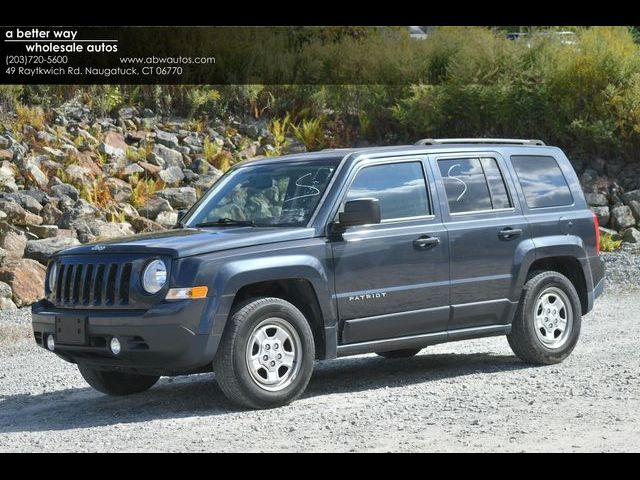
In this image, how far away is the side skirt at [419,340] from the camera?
8664 millimetres

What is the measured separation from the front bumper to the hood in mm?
390

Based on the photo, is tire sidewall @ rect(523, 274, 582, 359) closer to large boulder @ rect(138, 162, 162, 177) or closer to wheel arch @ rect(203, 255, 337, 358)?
wheel arch @ rect(203, 255, 337, 358)

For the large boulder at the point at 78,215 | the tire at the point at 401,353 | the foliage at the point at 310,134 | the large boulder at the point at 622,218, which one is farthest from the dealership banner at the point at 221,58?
the tire at the point at 401,353

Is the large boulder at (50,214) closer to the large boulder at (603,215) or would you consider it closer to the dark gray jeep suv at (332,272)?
the dark gray jeep suv at (332,272)

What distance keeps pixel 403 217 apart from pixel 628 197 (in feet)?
46.4

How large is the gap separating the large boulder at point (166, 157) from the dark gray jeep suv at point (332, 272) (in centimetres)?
1188

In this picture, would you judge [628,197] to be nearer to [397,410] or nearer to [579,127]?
[579,127]

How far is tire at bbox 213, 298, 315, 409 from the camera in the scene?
7.94 metres

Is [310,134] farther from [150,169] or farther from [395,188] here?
[395,188]

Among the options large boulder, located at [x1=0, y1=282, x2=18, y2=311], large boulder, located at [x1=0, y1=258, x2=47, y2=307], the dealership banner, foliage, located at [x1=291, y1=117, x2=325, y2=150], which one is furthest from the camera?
the dealership banner

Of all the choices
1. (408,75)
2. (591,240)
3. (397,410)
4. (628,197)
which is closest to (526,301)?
(591,240)

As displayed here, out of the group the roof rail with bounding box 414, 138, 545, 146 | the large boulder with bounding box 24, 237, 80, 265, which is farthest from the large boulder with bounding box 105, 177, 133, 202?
the roof rail with bounding box 414, 138, 545, 146

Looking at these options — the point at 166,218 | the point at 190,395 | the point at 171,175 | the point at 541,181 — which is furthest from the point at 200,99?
the point at 190,395

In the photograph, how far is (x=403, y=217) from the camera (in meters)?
9.05
